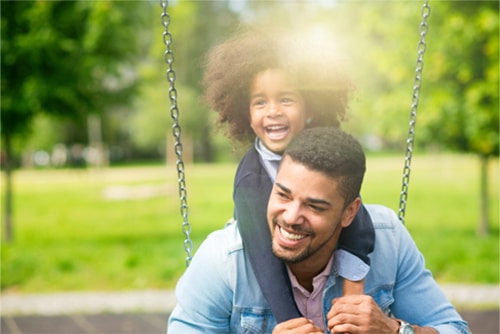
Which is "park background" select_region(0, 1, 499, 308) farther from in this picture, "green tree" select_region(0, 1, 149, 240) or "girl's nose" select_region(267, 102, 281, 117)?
"girl's nose" select_region(267, 102, 281, 117)

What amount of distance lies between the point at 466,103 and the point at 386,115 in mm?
1027

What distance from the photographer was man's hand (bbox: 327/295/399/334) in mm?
2104

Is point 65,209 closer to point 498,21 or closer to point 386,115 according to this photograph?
point 386,115

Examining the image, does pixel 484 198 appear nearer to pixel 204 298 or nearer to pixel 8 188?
pixel 8 188

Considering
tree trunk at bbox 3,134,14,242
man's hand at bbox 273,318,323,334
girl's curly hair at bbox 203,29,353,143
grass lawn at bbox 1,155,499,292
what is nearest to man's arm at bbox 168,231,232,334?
Answer: man's hand at bbox 273,318,323,334

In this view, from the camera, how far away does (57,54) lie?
27.4ft

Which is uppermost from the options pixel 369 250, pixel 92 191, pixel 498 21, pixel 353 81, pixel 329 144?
pixel 498 21

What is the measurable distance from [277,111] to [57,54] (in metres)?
6.55

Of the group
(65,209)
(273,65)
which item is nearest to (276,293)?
(273,65)

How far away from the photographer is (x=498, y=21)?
711 centimetres

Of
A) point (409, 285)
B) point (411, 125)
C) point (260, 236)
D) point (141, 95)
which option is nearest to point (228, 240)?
point (260, 236)

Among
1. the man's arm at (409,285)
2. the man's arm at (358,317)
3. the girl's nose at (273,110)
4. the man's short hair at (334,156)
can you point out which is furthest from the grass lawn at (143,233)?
the man's short hair at (334,156)

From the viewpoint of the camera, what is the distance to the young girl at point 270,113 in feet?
7.28

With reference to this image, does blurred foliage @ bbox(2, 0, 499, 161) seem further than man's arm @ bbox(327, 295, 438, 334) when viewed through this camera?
Yes
